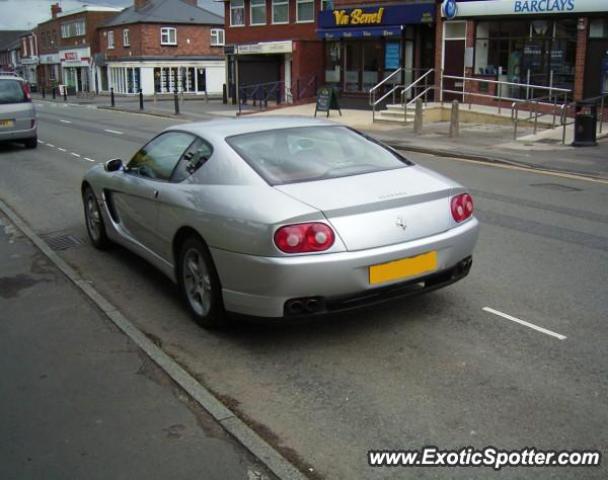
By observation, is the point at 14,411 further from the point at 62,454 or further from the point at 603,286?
the point at 603,286

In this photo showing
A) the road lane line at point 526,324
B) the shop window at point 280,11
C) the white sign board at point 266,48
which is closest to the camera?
the road lane line at point 526,324

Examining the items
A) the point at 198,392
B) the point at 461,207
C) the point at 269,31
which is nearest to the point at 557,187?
the point at 461,207

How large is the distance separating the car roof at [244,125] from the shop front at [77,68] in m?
63.0

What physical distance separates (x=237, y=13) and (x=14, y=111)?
25.1 m

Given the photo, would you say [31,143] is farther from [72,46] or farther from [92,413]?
[72,46]

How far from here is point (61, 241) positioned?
26.5ft

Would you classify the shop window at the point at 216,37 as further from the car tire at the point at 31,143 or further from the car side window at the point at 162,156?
the car side window at the point at 162,156

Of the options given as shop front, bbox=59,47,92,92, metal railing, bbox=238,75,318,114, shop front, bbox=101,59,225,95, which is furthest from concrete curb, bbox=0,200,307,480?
shop front, bbox=59,47,92,92

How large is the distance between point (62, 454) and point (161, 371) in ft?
3.37

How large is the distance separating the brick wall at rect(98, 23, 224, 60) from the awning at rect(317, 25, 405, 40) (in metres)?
27.5

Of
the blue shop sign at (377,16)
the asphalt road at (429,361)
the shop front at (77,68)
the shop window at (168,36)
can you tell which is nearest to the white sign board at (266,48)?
the blue shop sign at (377,16)

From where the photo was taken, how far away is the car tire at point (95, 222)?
24.1 feet

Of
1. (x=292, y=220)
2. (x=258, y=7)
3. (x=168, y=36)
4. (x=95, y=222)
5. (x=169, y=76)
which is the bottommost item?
(x=95, y=222)

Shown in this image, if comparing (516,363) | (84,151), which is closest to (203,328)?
(516,363)
